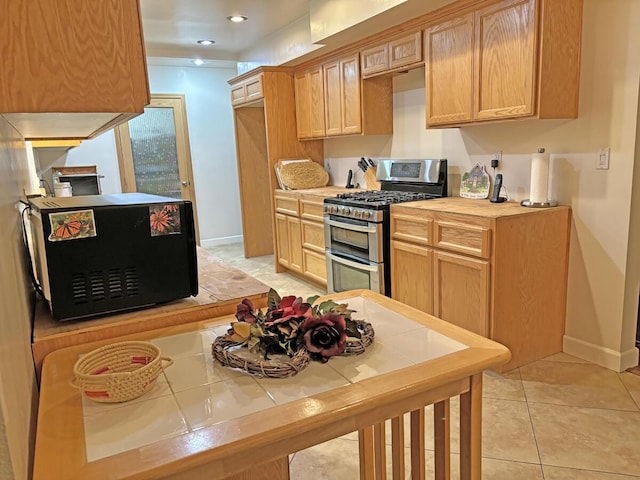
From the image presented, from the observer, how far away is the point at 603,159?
2562 millimetres

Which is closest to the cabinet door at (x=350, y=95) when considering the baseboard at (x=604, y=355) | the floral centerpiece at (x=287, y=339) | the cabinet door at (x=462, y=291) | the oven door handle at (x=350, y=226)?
the oven door handle at (x=350, y=226)

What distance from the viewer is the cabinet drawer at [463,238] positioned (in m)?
2.62

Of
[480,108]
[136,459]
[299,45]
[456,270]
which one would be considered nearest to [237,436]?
[136,459]

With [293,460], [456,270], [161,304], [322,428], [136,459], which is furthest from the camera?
[456,270]

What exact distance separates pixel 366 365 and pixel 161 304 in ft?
2.35

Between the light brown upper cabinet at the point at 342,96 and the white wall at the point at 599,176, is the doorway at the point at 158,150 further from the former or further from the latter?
the white wall at the point at 599,176

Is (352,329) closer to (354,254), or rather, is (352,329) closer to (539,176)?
(539,176)

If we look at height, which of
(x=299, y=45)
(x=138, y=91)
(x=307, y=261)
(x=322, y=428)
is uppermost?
(x=299, y=45)

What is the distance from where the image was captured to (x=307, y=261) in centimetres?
463

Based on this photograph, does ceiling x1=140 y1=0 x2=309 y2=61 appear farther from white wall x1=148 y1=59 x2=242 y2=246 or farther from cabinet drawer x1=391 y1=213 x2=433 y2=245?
cabinet drawer x1=391 y1=213 x2=433 y2=245

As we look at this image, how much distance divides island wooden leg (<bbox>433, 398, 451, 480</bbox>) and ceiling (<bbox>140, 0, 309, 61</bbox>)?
376cm

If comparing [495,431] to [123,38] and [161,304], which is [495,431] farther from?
[123,38]

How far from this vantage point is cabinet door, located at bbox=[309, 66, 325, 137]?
4545 millimetres

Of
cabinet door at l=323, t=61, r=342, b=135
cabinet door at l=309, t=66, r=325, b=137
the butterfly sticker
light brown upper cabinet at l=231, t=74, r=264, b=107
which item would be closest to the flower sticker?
the butterfly sticker
